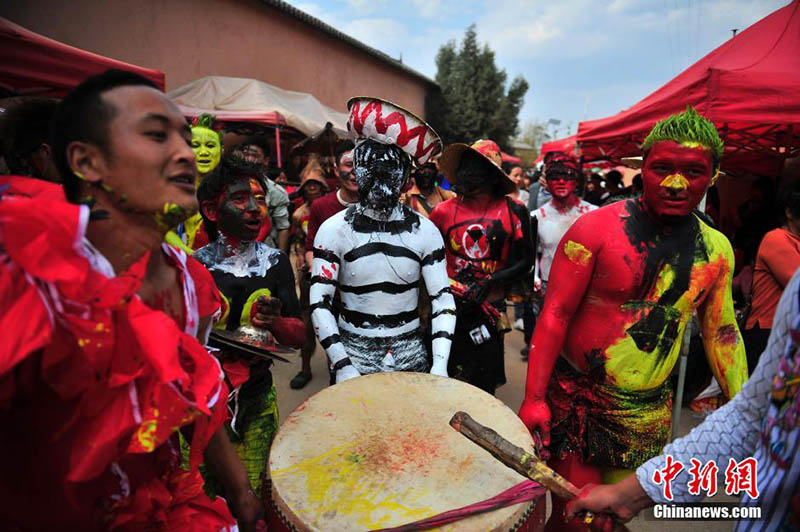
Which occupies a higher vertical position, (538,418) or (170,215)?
(170,215)

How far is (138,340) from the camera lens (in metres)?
0.94

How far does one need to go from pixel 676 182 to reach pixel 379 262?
1.40m

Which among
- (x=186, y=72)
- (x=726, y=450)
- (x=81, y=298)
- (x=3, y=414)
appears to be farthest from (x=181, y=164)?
(x=186, y=72)

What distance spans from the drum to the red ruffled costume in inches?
18.0

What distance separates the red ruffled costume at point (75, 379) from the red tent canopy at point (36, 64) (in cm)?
313

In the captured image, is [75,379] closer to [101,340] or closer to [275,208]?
[101,340]

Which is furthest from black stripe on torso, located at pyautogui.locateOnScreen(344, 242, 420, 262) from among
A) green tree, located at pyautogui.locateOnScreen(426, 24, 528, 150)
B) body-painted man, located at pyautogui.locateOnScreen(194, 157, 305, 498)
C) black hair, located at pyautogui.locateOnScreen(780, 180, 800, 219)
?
green tree, located at pyautogui.locateOnScreen(426, 24, 528, 150)

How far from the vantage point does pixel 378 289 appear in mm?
2367

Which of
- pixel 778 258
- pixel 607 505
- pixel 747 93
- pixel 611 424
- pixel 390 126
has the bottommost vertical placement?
pixel 611 424

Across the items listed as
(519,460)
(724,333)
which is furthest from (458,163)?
(519,460)

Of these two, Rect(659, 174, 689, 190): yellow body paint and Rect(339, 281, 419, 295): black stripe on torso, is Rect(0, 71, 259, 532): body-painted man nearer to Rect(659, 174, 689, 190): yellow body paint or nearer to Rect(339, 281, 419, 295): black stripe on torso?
Rect(339, 281, 419, 295): black stripe on torso

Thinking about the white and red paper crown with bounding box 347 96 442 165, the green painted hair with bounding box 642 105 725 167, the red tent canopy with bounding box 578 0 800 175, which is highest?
the red tent canopy with bounding box 578 0 800 175

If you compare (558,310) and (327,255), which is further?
(327,255)

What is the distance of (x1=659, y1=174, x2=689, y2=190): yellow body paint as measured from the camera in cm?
191
